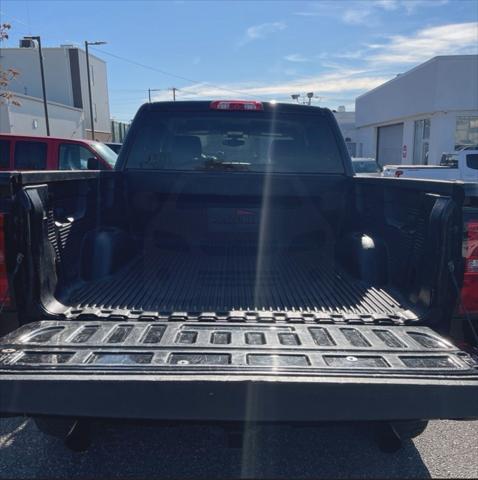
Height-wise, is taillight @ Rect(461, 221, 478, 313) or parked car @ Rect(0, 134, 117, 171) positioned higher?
parked car @ Rect(0, 134, 117, 171)

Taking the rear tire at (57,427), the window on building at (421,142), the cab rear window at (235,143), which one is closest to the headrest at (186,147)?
the cab rear window at (235,143)

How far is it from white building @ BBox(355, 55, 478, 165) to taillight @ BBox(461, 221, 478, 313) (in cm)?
2682

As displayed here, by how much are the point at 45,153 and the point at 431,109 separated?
928 inches

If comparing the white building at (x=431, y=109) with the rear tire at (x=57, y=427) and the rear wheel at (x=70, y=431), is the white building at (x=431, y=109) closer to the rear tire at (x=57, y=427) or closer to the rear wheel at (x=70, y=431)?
the rear wheel at (x=70, y=431)

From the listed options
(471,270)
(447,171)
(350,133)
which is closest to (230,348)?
(471,270)

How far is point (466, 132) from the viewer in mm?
27016

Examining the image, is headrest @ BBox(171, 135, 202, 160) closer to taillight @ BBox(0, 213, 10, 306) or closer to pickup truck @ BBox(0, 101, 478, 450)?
pickup truck @ BBox(0, 101, 478, 450)

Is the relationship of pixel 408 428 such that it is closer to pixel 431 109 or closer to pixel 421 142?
pixel 431 109

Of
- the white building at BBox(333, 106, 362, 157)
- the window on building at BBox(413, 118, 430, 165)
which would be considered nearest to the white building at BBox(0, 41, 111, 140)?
the white building at BBox(333, 106, 362, 157)

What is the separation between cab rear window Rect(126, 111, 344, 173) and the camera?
3994mm

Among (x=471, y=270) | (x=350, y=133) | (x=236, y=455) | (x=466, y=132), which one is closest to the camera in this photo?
(x=471, y=270)

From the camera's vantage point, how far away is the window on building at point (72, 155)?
10.2 meters

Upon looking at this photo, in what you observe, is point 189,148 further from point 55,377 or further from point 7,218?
point 55,377

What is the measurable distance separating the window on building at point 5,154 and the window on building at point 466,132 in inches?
951
